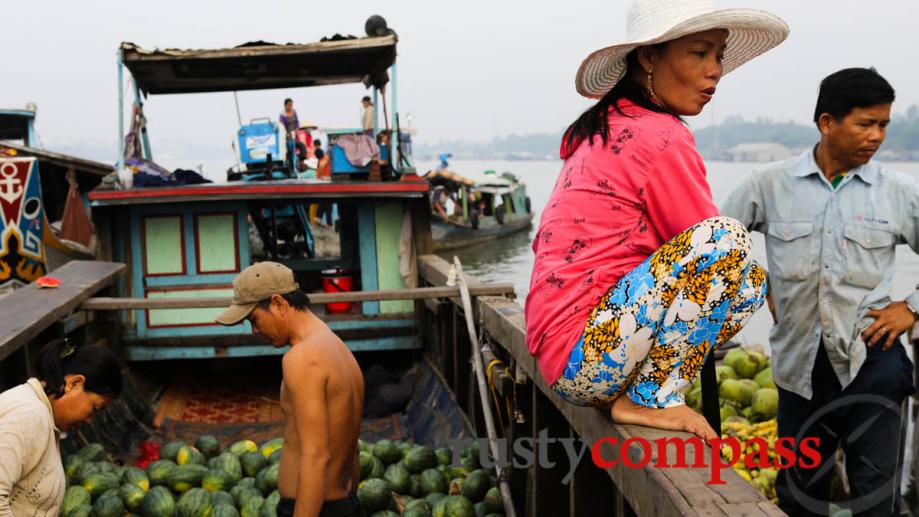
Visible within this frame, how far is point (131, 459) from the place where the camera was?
6449 millimetres

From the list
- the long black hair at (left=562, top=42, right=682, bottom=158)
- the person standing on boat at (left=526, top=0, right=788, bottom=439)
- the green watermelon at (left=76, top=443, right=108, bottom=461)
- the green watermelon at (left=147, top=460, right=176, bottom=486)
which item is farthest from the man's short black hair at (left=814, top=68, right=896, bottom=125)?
the green watermelon at (left=76, top=443, right=108, bottom=461)

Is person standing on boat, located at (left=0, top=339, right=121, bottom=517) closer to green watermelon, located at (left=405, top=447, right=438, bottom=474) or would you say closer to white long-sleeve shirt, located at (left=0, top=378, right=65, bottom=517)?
white long-sleeve shirt, located at (left=0, top=378, right=65, bottom=517)

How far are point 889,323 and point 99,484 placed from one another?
4.28 m

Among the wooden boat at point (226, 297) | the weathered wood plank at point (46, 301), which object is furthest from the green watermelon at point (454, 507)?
the weathered wood plank at point (46, 301)

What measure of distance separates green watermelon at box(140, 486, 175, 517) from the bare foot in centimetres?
319

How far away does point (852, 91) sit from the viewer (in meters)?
3.37

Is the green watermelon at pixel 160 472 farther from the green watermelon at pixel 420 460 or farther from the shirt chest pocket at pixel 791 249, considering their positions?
the shirt chest pocket at pixel 791 249

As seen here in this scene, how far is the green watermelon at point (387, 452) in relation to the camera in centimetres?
547

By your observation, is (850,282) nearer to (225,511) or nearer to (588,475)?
(588,475)

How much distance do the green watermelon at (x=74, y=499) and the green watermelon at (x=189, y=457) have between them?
2.47 feet

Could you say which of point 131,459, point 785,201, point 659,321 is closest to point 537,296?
point 659,321

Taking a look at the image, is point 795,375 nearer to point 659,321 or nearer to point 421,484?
point 659,321

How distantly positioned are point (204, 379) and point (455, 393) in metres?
3.50

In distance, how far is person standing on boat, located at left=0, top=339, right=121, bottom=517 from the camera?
268cm
